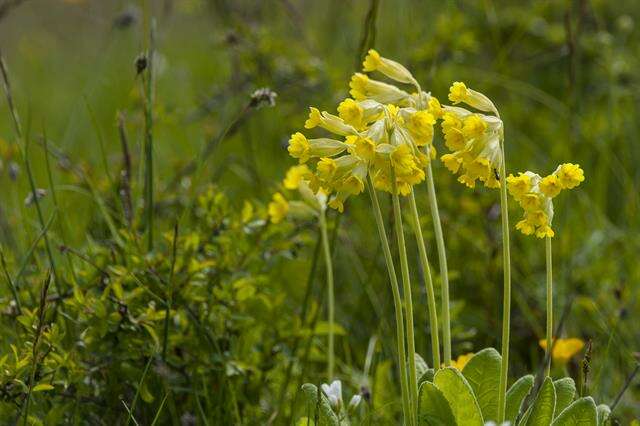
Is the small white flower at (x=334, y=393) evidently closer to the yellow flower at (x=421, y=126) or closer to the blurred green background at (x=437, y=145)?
the blurred green background at (x=437, y=145)

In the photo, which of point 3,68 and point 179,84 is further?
point 179,84

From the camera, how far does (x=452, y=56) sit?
324cm

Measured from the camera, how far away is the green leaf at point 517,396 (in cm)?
164

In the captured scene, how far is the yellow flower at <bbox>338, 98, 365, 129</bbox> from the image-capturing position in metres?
1.42

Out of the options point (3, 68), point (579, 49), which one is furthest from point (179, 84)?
point (3, 68)

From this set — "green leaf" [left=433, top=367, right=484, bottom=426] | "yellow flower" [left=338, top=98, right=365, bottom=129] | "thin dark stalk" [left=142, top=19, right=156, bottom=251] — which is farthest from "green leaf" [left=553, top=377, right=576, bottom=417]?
"thin dark stalk" [left=142, top=19, right=156, bottom=251]

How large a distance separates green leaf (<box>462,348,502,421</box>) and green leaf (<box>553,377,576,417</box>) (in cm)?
10

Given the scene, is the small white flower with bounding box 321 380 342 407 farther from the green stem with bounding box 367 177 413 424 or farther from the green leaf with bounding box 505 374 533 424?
the green leaf with bounding box 505 374 533 424

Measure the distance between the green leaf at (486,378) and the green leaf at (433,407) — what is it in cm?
14

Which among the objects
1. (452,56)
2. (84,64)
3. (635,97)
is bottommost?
(84,64)

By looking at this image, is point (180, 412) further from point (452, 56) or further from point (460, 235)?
point (452, 56)

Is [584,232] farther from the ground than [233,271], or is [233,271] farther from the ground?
[233,271]

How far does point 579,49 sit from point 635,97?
0.32 meters

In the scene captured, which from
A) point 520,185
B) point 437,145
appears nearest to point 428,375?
point 520,185
